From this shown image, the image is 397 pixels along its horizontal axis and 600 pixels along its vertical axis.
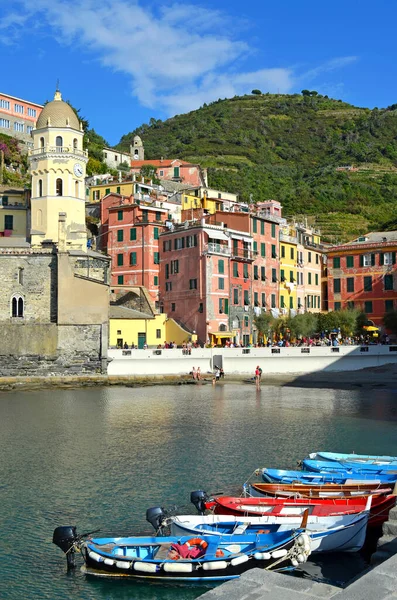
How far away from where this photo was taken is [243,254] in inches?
2704

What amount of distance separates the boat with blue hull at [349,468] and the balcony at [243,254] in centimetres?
4460

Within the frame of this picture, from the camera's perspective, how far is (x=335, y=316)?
226ft

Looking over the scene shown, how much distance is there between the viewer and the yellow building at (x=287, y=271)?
246ft

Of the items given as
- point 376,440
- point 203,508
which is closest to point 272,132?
point 376,440

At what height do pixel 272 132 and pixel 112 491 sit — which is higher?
pixel 272 132

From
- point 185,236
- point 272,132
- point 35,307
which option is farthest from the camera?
point 272,132

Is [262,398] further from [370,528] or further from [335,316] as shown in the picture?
[370,528]

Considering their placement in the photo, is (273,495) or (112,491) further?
(112,491)

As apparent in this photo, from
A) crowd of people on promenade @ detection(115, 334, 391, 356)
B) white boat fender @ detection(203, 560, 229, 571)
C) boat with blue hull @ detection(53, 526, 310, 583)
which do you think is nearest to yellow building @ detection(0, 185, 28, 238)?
crowd of people on promenade @ detection(115, 334, 391, 356)

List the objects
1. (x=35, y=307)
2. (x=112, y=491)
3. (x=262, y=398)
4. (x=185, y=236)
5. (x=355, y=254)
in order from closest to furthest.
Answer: (x=112, y=491) → (x=262, y=398) → (x=35, y=307) → (x=185, y=236) → (x=355, y=254)

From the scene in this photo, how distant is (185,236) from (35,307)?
16.4 metres

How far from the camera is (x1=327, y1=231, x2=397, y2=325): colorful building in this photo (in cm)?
7212

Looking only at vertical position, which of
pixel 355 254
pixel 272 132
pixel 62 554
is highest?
pixel 272 132

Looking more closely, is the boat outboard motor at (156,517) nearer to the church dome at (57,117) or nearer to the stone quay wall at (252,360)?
Result: the stone quay wall at (252,360)
